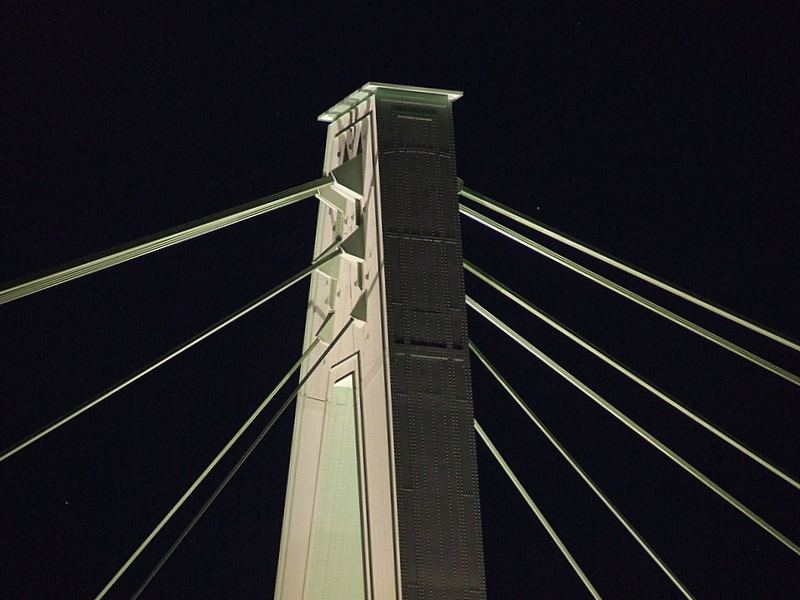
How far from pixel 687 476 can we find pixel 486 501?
2.06 meters

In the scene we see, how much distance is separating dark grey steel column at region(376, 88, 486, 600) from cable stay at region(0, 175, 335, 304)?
67 cm

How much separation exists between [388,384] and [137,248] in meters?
1.67

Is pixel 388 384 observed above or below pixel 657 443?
above

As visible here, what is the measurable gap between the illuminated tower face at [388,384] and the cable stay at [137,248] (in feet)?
1.24

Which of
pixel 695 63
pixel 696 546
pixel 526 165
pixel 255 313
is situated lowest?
pixel 696 546

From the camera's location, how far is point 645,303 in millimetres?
9273

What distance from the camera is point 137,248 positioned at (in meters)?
8.37

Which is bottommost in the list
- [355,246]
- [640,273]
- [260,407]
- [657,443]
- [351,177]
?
[657,443]

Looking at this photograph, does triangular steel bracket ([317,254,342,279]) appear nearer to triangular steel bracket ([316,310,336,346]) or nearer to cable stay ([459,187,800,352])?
triangular steel bracket ([316,310,336,346])

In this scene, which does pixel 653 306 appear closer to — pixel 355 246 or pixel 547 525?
pixel 547 525

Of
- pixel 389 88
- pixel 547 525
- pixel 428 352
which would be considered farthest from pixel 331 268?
pixel 547 525

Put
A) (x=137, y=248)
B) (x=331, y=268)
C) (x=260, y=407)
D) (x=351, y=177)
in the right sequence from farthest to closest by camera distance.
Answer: (x=331, y=268) → (x=260, y=407) → (x=351, y=177) → (x=137, y=248)

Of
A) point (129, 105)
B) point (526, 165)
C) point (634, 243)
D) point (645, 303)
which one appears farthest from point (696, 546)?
point (129, 105)

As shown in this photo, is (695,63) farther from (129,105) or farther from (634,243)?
(129,105)
